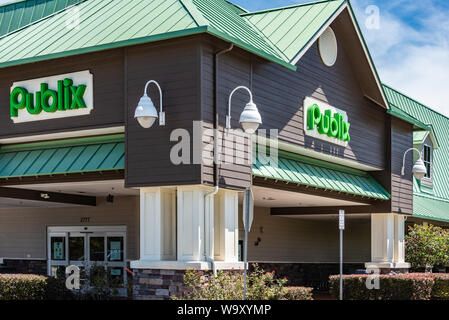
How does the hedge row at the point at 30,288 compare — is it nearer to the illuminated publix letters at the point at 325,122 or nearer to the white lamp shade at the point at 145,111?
the white lamp shade at the point at 145,111

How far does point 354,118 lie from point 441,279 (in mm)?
6116

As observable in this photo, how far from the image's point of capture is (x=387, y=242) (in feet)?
89.2

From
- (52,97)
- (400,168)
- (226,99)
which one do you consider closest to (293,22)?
(226,99)

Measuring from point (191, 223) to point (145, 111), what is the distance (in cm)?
293

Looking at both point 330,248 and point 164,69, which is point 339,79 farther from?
point 330,248

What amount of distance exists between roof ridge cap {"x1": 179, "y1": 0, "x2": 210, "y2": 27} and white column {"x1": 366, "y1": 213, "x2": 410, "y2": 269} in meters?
12.6

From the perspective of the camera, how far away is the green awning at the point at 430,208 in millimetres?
31156

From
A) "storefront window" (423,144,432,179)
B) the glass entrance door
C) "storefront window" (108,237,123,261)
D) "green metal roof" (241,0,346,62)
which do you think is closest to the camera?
"green metal roof" (241,0,346,62)

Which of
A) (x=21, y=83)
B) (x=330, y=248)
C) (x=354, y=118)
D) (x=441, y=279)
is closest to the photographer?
(x=21, y=83)

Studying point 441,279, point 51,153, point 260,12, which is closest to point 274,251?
point 441,279

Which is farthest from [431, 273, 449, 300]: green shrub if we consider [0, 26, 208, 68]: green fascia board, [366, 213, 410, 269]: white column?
[0, 26, 208, 68]: green fascia board

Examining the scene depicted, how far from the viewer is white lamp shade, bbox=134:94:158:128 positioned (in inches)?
669

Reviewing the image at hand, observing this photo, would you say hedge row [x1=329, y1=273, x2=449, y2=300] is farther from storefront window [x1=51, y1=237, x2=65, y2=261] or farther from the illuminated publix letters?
Result: storefront window [x1=51, y1=237, x2=65, y2=261]

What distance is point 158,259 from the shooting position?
58.7 feet
